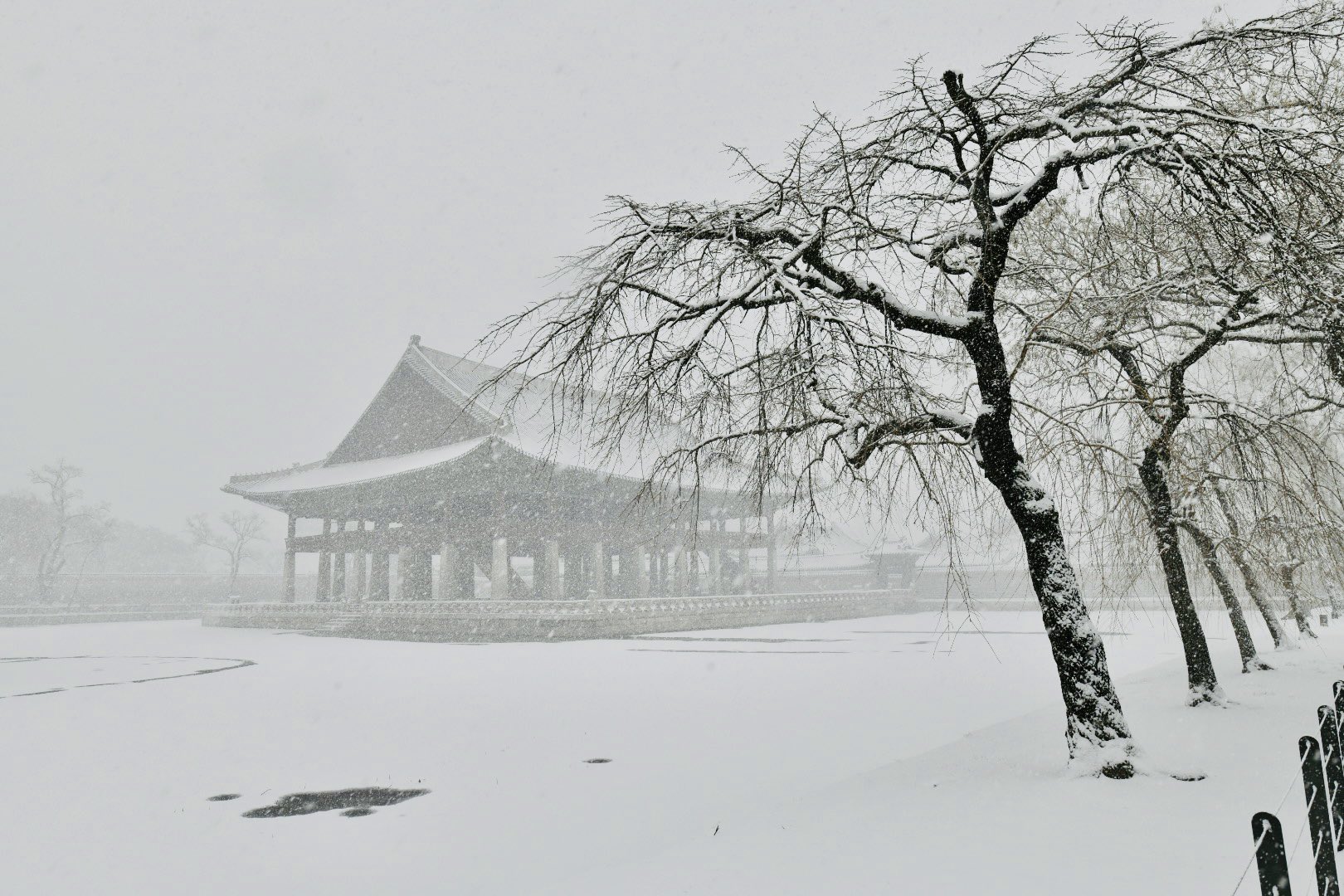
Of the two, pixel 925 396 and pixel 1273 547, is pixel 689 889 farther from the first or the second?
pixel 1273 547

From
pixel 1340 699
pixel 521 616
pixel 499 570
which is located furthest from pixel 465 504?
pixel 1340 699

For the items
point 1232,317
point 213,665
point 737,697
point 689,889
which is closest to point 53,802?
point 689,889

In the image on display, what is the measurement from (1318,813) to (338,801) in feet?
17.3

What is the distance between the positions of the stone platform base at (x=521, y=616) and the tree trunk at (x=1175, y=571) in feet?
47.6

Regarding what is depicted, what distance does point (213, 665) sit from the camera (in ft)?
48.9

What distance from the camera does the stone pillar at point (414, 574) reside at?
24.7 meters

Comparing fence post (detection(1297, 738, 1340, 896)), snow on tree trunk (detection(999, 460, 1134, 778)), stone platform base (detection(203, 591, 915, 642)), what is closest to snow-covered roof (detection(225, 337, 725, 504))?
stone platform base (detection(203, 591, 915, 642))

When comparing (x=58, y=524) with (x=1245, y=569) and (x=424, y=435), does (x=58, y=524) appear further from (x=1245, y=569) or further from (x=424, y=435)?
(x=1245, y=569)

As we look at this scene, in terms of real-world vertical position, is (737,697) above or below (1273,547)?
below

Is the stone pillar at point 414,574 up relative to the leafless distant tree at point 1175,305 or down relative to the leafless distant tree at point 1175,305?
down

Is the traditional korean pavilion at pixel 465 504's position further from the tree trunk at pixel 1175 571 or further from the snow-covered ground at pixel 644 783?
the tree trunk at pixel 1175 571

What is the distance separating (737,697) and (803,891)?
258 inches

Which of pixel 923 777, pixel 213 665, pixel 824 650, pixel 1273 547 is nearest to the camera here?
pixel 923 777

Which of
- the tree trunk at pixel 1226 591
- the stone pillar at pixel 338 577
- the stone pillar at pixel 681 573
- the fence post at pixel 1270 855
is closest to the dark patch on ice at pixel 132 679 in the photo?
the stone pillar at pixel 338 577
